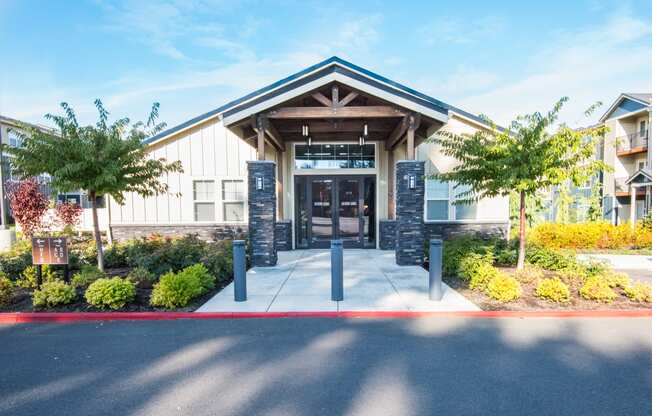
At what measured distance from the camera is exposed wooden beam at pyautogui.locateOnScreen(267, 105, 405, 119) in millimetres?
8273

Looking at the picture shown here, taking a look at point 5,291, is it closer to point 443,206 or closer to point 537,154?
point 537,154

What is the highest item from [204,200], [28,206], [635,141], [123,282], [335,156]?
[635,141]

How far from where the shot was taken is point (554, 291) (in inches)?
229

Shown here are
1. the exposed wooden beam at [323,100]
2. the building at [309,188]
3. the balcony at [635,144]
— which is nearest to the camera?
the exposed wooden beam at [323,100]

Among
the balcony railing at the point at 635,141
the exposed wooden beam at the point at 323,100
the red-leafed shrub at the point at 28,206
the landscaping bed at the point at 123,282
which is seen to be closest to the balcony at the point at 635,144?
the balcony railing at the point at 635,141

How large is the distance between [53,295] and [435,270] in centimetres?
685

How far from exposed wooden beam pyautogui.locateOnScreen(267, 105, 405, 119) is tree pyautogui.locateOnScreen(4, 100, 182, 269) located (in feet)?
9.94

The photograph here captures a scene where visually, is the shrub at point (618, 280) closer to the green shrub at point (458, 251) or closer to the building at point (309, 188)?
the green shrub at point (458, 251)

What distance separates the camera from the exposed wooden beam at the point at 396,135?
29.0 feet

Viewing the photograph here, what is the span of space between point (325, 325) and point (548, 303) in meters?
4.08

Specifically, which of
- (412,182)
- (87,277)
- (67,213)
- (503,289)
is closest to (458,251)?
(412,182)

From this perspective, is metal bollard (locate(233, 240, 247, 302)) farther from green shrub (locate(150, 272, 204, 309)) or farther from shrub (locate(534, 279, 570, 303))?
shrub (locate(534, 279, 570, 303))

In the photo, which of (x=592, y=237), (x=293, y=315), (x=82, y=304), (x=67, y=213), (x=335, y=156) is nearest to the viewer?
(x=293, y=315)

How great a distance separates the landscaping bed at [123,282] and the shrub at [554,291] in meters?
6.32
